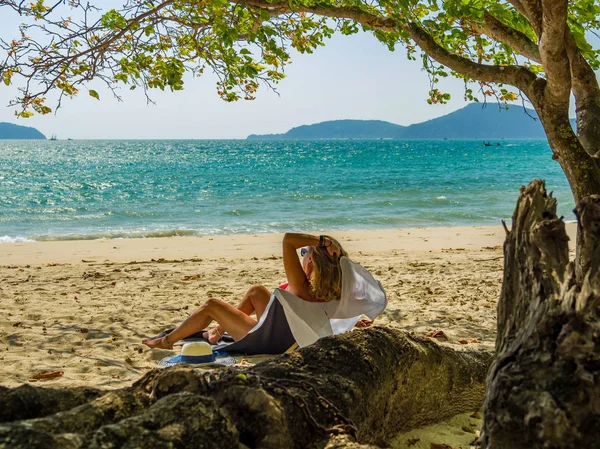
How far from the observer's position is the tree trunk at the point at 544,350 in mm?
1901

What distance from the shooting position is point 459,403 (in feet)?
12.5

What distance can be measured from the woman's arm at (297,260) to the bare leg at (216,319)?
28.7 inches

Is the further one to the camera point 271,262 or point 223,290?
point 271,262

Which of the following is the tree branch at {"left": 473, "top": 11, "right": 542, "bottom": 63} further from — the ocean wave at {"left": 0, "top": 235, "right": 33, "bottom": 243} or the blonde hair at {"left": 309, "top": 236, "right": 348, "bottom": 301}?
the ocean wave at {"left": 0, "top": 235, "right": 33, "bottom": 243}

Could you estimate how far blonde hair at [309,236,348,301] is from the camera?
4.93 m

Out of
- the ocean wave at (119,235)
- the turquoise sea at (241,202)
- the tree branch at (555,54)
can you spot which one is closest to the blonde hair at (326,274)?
the tree branch at (555,54)

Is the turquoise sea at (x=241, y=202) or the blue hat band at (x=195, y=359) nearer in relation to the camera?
the blue hat band at (x=195, y=359)

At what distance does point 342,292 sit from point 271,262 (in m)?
6.05

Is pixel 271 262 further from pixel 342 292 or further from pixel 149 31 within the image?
pixel 342 292

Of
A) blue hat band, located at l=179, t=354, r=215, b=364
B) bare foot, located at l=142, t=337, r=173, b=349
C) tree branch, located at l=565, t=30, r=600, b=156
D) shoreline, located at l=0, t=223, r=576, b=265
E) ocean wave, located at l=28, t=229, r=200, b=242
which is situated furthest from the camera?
ocean wave, located at l=28, t=229, r=200, b=242

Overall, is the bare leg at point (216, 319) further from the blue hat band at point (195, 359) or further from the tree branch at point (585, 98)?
the tree branch at point (585, 98)

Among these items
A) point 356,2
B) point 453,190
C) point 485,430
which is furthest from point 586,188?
point 453,190

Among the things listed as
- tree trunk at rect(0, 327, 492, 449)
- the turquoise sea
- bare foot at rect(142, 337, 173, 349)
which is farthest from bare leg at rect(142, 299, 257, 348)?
the turquoise sea

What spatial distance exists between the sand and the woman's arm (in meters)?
1.23
